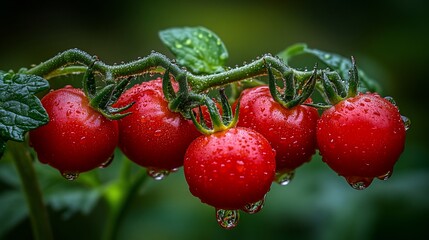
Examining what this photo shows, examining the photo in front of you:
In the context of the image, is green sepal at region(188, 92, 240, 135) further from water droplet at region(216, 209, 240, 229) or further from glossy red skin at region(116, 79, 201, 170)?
water droplet at region(216, 209, 240, 229)

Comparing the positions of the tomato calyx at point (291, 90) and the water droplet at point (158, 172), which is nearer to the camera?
the tomato calyx at point (291, 90)

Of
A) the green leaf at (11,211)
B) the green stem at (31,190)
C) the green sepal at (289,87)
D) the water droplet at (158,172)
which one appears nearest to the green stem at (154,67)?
the green sepal at (289,87)

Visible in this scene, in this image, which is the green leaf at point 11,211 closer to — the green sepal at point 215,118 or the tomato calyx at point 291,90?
the green sepal at point 215,118

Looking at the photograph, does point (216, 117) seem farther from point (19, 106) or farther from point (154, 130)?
point (19, 106)

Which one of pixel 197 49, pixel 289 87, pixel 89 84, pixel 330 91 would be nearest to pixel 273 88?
pixel 289 87

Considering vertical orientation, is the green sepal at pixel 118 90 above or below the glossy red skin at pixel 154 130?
above

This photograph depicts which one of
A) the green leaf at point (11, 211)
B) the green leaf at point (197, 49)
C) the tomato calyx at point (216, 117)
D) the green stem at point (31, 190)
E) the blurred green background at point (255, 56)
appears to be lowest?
the blurred green background at point (255, 56)
